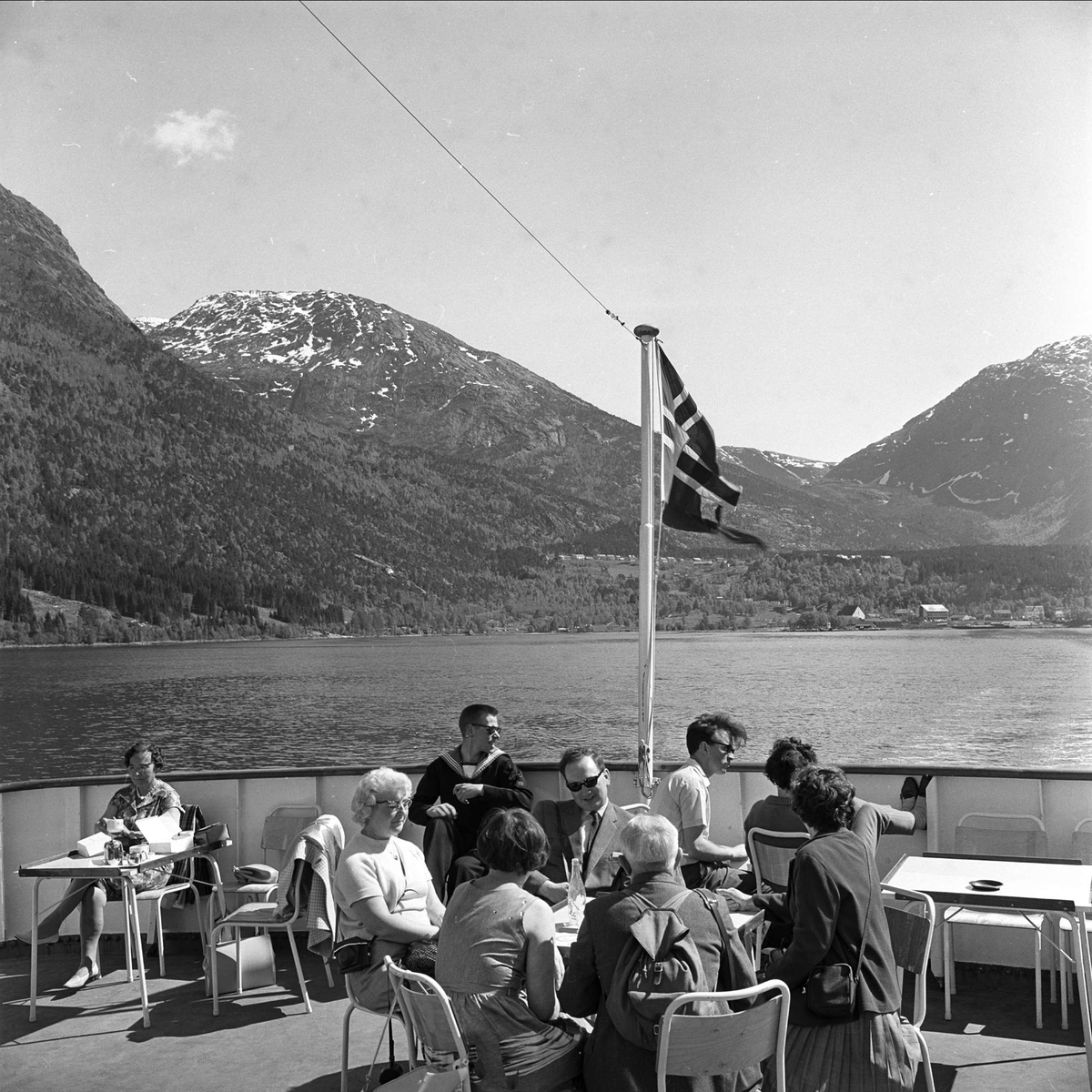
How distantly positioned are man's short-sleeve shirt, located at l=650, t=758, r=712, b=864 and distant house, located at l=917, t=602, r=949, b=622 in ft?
373

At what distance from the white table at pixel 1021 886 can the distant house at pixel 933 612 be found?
11336cm

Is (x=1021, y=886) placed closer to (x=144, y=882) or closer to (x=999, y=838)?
(x=999, y=838)

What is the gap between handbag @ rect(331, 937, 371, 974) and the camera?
3434mm

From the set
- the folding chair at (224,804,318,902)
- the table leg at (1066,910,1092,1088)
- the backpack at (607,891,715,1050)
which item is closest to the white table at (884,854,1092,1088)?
the table leg at (1066,910,1092,1088)

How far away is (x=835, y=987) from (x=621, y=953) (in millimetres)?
565

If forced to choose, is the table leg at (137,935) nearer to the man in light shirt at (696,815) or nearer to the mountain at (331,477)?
the man in light shirt at (696,815)

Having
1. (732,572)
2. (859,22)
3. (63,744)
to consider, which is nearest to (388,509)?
(732,572)

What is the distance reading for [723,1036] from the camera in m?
2.46

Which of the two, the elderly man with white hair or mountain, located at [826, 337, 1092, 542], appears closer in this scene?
the elderly man with white hair

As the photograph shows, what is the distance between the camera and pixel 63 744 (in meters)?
70.0

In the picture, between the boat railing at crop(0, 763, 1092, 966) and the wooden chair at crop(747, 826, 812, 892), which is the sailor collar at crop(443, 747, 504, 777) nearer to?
the boat railing at crop(0, 763, 1092, 966)

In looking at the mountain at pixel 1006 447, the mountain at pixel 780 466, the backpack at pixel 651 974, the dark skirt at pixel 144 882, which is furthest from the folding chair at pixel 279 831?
the mountain at pixel 780 466

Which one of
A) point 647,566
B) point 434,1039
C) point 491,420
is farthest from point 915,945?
point 491,420

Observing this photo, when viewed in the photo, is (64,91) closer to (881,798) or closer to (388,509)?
(388,509)
